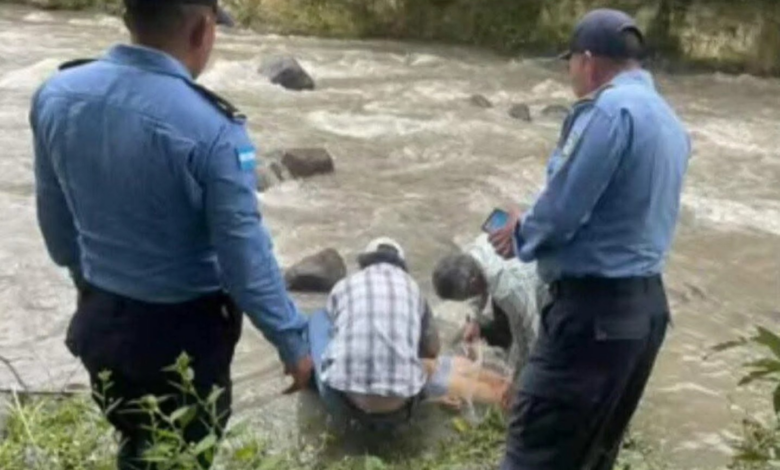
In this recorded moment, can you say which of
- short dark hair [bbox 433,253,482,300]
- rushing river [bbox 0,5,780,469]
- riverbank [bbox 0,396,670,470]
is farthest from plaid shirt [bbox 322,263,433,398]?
short dark hair [bbox 433,253,482,300]

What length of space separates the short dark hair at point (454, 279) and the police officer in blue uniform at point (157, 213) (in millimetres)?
4121

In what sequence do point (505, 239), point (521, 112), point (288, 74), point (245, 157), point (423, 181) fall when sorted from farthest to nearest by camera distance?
point (288, 74), point (521, 112), point (423, 181), point (505, 239), point (245, 157)

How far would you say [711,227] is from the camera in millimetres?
10078

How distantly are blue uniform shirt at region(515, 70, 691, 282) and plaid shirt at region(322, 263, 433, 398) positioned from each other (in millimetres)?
1475

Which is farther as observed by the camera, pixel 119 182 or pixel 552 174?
pixel 552 174

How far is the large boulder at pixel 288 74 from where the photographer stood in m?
14.2

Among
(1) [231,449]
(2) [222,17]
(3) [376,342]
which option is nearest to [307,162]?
(3) [376,342]

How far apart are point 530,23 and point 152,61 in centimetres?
1492

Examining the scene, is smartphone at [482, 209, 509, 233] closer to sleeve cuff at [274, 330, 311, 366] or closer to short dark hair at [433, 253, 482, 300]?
sleeve cuff at [274, 330, 311, 366]

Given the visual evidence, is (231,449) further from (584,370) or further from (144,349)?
(584,370)

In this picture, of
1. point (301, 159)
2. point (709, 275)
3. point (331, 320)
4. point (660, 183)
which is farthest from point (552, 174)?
point (301, 159)

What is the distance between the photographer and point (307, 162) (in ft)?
35.3

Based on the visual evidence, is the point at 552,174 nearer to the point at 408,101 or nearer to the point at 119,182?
the point at 119,182

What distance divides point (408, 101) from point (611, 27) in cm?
999
